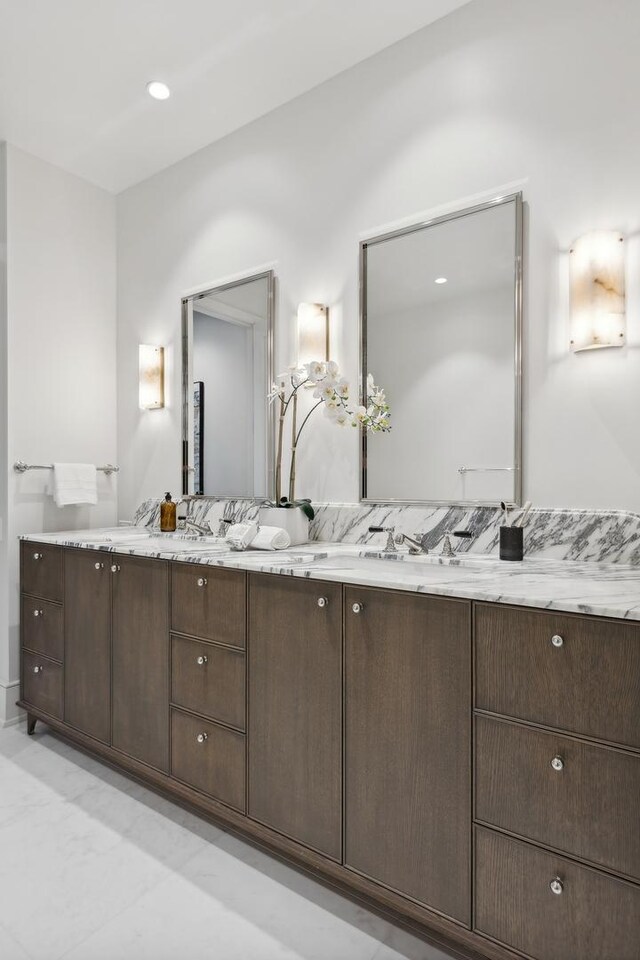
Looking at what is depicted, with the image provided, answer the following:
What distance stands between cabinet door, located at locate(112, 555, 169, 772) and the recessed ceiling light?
1891 millimetres

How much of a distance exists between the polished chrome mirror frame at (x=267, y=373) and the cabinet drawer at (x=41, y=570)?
0.64m

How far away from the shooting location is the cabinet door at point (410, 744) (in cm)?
128

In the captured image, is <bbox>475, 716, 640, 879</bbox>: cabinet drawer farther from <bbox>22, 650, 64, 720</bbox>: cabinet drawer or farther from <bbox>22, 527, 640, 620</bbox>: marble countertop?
<bbox>22, 650, 64, 720</bbox>: cabinet drawer

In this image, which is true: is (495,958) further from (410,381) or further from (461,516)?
(410,381)

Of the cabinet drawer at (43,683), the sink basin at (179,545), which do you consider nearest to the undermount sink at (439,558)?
the sink basin at (179,545)

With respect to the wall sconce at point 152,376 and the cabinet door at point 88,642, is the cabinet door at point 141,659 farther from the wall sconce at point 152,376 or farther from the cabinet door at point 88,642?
the wall sconce at point 152,376

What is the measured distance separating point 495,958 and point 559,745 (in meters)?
0.51

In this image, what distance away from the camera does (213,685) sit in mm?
1799

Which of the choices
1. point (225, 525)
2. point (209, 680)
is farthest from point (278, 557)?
point (225, 525)

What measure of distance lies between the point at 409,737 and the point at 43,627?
1832mm

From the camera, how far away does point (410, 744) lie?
1356 mm

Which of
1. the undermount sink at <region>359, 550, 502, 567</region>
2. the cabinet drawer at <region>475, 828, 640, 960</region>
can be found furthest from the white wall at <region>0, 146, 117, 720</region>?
the cabinet drawer at <region>475, 828, 640, 960</region>

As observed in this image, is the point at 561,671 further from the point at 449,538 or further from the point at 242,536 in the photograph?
the point at 242,536

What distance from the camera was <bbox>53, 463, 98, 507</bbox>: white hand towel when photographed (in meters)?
2.78
